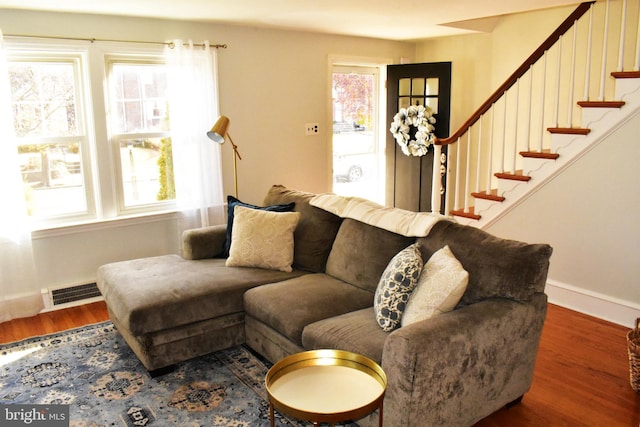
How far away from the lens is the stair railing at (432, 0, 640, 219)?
3.97 meters

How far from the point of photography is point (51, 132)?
4180 millimetres

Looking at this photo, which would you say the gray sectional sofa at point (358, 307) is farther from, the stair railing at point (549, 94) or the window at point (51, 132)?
the stair railing at point (549, 94)

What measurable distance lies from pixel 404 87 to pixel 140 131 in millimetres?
3045

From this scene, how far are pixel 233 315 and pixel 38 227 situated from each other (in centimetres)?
195

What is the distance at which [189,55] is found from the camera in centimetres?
453

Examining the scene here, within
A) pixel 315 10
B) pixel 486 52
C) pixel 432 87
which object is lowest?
pixel 432 87

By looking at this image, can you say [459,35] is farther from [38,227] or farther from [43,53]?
[38,227]

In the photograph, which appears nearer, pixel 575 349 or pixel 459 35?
pixel 575 349

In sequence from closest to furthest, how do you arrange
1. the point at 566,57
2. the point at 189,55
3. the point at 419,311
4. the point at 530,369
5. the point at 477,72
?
the point at 419,311 < the point at 530,369 < the point at 189,55 < the point at 566,57 < the point at 477,72

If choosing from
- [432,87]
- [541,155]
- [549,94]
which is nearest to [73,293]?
[541,155]

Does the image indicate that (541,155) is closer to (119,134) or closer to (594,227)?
(594,227)

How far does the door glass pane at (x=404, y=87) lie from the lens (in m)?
6.07

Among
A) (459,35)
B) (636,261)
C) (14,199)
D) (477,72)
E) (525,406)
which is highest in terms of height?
(459,35)

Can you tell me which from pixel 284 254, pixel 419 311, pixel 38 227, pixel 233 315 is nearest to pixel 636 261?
pixel 419 311
